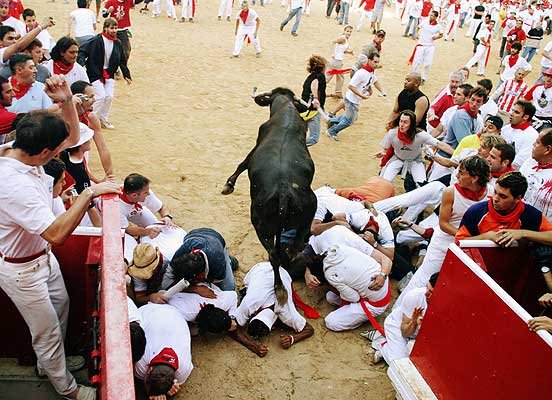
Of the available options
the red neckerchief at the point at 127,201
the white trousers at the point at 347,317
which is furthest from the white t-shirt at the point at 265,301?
the red neckerchief at the point at 127,201

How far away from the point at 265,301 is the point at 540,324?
7.25 ft

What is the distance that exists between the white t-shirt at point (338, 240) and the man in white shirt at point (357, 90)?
397 centimetres

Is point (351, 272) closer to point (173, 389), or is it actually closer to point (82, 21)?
point (173, 389)

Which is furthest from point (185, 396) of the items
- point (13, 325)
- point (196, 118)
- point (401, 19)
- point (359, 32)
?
point (401, 19)

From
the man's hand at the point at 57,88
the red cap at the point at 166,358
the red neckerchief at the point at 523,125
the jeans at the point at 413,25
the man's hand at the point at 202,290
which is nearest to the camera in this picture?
the man's hand at the point at 57,88

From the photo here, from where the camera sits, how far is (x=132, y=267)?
4.04 metres

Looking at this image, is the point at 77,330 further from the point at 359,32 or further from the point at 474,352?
the point at 359,32

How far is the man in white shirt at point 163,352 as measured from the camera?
3449 mm

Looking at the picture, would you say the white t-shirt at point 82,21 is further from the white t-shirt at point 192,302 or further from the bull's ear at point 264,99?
the white t-shirt at point 192,302

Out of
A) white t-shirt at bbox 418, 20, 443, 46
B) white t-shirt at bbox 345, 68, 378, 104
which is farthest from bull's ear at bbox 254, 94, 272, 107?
white t-shirt at bbox 418, 20, 443, 46

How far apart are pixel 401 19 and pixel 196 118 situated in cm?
1788

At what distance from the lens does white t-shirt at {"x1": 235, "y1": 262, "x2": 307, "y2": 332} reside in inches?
170

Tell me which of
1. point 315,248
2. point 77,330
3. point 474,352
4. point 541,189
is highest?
point 541,189

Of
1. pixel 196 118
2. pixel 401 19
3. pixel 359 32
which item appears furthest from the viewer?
pixel 401 19
